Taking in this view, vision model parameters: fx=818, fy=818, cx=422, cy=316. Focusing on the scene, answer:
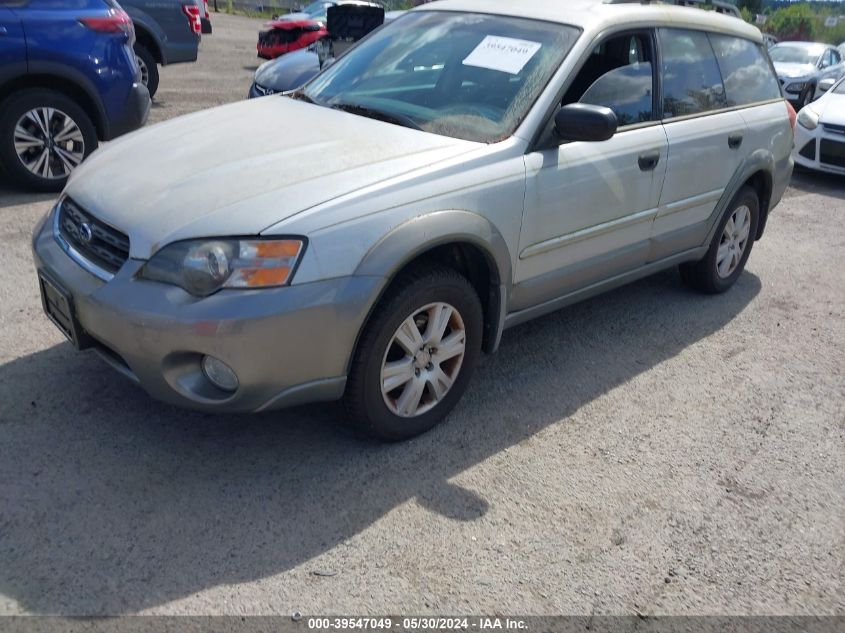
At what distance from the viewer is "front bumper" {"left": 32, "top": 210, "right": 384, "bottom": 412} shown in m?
2.80

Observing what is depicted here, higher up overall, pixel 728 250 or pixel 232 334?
pixel 232 334

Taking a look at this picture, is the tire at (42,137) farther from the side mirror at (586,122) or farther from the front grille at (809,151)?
the front grille at (809,151)

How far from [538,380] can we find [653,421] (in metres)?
0.60

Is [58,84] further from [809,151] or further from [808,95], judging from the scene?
[808,95]

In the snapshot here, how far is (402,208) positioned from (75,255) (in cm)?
130

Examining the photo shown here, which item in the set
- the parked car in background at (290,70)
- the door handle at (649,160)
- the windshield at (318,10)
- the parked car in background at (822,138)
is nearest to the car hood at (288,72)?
the parked car in background at (290,70)

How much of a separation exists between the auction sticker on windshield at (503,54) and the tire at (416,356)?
3.64 ft

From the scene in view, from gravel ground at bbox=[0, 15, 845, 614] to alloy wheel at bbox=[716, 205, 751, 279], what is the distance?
943 millimetres

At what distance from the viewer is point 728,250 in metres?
5.39

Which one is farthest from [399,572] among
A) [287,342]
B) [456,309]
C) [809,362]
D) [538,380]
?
[809,362]

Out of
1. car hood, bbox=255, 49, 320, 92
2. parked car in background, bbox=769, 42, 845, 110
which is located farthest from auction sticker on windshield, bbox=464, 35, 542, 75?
parked car in background, bbox=769, 42, 845, 110

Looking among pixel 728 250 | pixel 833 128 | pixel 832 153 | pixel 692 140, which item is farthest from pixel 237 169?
pixel 833 128

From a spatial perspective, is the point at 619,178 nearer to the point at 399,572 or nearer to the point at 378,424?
the point at 378,424

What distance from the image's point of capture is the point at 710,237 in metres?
5.05
